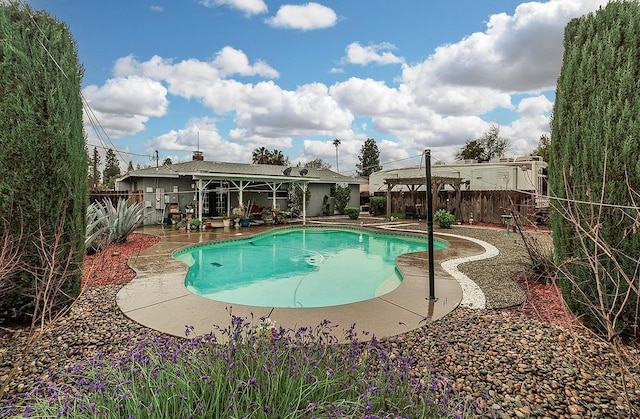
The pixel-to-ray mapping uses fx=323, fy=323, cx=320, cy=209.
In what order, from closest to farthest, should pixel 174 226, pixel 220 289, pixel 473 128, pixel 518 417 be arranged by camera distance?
pixel 518 417 < pixel 220 289 < pixel 174 226 < pixel 473 128

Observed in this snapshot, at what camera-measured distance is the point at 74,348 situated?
3568mm

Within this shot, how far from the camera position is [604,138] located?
11.9ft

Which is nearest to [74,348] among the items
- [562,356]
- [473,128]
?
[562,356]

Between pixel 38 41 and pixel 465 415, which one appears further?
pixel 38 41

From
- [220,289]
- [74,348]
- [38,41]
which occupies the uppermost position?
[38,41]

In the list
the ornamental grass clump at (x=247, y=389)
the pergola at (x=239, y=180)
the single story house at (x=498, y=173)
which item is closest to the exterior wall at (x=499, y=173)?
the single story house at (x=498, y=173)

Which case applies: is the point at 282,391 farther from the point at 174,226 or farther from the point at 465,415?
the point at 174,226

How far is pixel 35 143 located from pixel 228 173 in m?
15.5

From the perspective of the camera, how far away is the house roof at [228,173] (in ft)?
54.3

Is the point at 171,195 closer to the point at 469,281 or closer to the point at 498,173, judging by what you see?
the point at 469,281

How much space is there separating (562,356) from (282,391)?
10.00 feet

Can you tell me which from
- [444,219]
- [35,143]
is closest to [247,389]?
[35,143]

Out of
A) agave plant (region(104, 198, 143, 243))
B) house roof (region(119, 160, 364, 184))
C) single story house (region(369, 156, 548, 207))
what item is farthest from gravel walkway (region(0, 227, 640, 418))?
single story house (region(369, 156, 548, 207))

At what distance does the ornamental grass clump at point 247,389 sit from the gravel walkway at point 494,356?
461 mm
